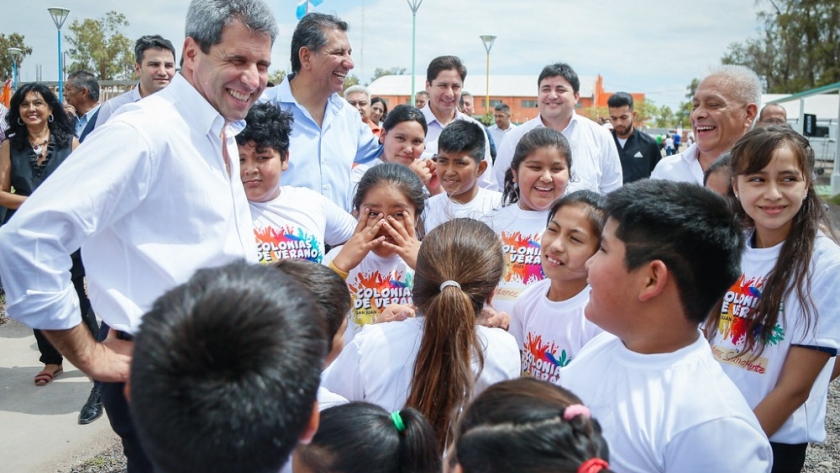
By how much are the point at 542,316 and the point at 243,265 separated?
1524 millimetres

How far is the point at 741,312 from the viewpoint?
2213mm

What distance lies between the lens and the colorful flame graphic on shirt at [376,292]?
8.91 feet

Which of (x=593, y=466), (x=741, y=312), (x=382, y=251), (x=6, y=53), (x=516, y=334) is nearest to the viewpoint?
(x=593, y=466)

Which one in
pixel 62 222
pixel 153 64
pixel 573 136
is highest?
pixel 153 64

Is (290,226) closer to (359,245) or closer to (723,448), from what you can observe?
(359,245)

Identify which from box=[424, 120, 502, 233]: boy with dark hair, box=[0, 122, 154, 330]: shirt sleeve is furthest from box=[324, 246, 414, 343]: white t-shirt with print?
box=[0, 122, 154, 330]: shirt sleeve

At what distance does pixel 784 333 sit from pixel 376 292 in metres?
1.57

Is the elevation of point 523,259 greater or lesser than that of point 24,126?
lesser

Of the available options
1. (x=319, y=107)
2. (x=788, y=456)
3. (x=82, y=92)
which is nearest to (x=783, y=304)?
(x=788, y=456)

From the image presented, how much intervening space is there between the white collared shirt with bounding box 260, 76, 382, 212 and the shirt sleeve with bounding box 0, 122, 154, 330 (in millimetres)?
1746

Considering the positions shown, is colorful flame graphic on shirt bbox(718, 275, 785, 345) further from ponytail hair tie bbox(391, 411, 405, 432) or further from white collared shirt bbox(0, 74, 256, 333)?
white collared shirt bbox(0, 74, 256, 333)

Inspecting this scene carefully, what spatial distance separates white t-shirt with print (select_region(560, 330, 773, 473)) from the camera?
1.38 m

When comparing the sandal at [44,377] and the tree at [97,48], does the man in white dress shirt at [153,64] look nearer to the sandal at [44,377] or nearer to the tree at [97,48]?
the sandal at [44,377]

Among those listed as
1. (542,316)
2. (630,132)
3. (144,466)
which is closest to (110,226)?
(144,466)
